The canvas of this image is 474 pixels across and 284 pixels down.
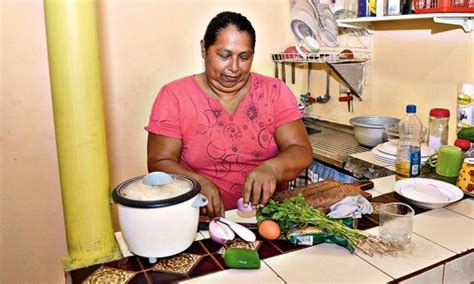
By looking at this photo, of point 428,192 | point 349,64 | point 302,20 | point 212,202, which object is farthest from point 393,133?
point 212,202

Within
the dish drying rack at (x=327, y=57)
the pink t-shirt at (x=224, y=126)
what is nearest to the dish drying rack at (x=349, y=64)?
the dish drying rack at (x=327, y=57)

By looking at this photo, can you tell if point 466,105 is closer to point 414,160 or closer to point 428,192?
point 414,160

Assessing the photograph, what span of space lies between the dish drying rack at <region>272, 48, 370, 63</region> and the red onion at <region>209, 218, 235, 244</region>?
136 cm

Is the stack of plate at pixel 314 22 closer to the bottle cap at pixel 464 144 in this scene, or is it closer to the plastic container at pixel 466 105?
the plastic container at pixel 466 105

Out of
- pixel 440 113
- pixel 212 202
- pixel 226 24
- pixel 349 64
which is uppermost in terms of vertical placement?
pixel 226 24

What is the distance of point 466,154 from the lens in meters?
1.47

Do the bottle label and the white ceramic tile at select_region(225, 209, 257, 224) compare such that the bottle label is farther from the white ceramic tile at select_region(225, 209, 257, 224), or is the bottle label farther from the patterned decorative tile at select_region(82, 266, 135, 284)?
the patterned decorative tile at select_region(82, 266, 135, 284)

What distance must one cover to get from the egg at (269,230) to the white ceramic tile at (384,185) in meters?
0.48

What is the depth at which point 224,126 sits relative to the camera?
1.47 meters

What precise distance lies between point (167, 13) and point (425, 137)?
1349 mm

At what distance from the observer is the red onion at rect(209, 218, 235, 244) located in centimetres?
100

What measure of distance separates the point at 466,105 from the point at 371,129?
424 mm

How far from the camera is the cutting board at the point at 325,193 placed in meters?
1.15

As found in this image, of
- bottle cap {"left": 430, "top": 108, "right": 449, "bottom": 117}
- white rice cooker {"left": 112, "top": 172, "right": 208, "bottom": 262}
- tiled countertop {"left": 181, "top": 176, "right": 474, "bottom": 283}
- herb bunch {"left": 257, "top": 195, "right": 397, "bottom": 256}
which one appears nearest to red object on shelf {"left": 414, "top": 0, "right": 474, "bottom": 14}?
bottle cap {"left": 430, "top": 108, "right": 449, "bottom": 117}
